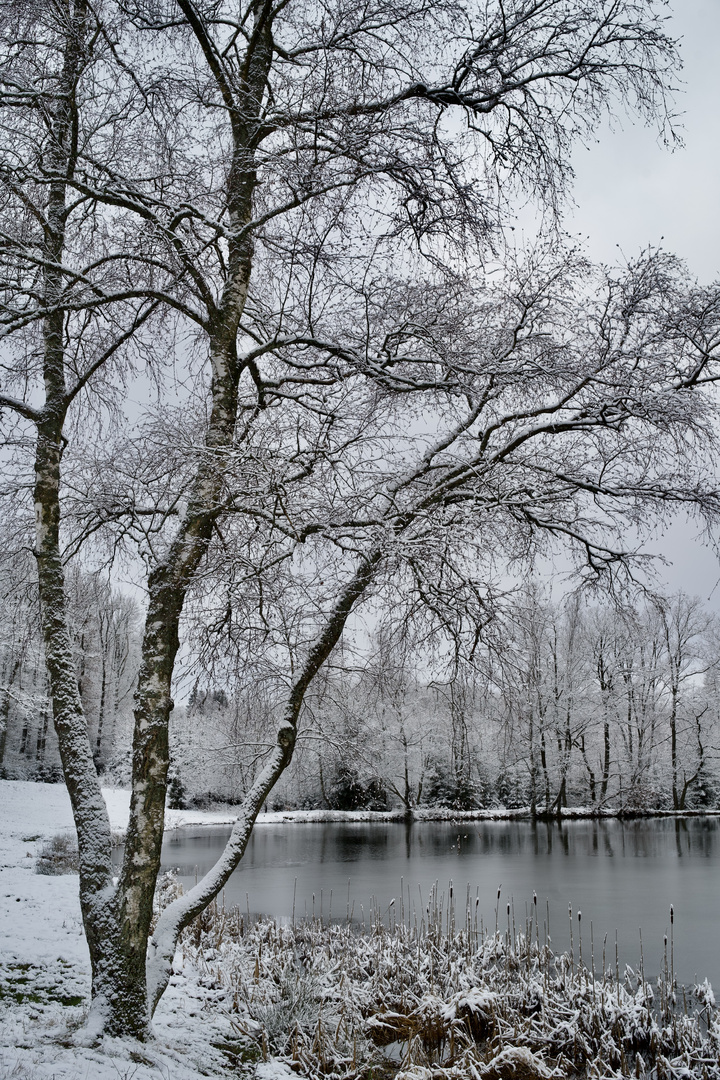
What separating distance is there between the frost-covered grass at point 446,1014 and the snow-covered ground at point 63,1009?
0.34 m

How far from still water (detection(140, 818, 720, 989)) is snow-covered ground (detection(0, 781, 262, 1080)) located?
3.39m

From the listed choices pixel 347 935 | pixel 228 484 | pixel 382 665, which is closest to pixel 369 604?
pixel 382 665

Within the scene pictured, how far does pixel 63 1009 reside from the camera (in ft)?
16.0

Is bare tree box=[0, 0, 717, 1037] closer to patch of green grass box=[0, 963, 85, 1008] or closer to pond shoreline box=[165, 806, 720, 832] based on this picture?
patch of green grass box=[0, 963, 85, 1008]

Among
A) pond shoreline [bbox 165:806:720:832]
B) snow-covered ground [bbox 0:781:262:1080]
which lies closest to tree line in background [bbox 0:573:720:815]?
pond shoreline [bbox 165:806:720:832]

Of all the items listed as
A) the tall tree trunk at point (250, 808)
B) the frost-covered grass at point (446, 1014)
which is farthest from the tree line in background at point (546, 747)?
the tall tree trunk at point (250, 808)

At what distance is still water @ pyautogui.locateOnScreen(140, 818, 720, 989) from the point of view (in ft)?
34.7

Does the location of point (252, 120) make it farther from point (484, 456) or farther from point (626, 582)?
point (626, 582)

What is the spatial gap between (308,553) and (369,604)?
2.52 feet

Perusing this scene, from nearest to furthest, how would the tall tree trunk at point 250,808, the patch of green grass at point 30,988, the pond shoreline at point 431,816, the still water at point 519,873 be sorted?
1. the tall tree trunk at point 250,808
2. the patch of green grass at point 30,988
3. the still water at point 519,873
4. the pond shoreline at point 431,816

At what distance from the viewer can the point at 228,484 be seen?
13.3 feet

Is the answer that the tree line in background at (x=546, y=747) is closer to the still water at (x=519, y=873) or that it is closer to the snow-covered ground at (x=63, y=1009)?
the still water at (x=519, y=873)

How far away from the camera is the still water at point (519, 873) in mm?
10578

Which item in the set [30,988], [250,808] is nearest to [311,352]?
[250,808]
